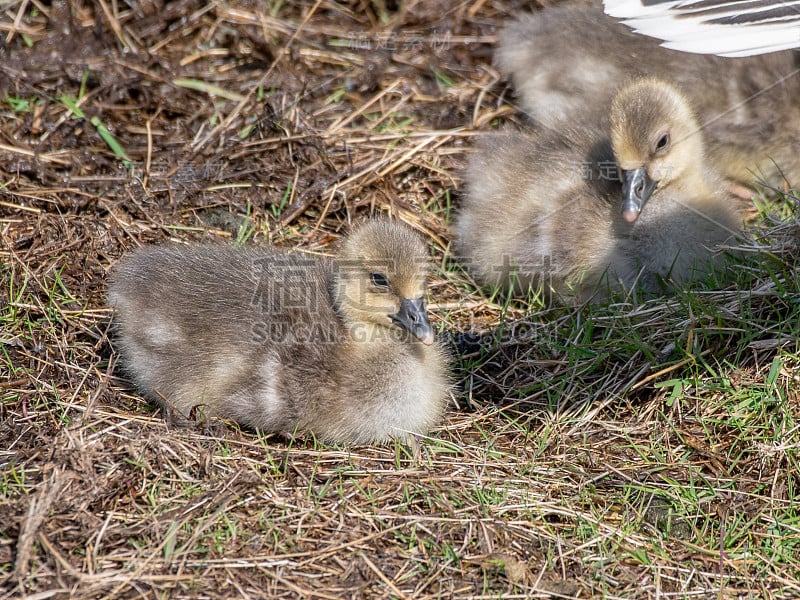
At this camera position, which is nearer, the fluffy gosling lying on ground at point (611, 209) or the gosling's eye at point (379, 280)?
the gosling's eye at point (379, 280)

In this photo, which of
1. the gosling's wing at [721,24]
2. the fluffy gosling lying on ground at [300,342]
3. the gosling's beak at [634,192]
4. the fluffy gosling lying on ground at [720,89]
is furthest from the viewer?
the fluffy gosling lying on ground at [720,89]

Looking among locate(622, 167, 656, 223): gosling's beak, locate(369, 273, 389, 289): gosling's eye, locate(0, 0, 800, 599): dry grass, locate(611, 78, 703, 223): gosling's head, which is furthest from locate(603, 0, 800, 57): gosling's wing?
locate(369, 273, 389, 289): gosling's eye

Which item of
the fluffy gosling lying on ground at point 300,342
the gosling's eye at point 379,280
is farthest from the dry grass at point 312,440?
the gosling's eye at point 379,280

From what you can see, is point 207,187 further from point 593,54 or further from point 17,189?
point 593,54

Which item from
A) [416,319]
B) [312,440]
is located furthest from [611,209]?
[312,440]

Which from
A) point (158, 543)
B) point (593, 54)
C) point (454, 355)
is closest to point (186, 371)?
point (158, 543)

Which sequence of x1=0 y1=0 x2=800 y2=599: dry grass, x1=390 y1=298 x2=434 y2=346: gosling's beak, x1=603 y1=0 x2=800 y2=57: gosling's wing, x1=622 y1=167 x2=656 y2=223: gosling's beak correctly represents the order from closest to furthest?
x1=0 y1=0 x2=800 y2=599: dry grass < x1=603 y1=0 x2=800 y2=57: gosling's wing < x1=390 y1=298 x2=434 y2=346: gosling's beak < x1=622 y1=167 x2=656 y2=223: gosling's beak

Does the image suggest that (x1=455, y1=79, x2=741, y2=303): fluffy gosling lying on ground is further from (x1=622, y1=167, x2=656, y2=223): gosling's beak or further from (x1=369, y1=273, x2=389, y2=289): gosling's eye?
(x1=369, y1=273, x2=389, y2=289): gosling's eye

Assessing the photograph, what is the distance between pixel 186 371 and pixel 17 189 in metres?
1.48

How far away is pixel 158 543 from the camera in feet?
8.52

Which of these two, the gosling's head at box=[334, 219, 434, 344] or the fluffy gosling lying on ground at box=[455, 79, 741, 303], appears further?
the fluffy gosling lying on ground at box=[455, 79, 741, 303]

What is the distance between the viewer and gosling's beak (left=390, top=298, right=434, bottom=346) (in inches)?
116

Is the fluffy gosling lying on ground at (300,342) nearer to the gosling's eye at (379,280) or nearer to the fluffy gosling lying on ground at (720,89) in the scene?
the gosling's eye at (379,280)

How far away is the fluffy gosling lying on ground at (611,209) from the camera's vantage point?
3525 mm
